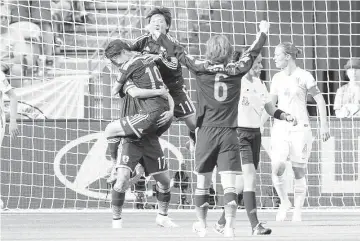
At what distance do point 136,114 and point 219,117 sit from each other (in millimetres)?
1615

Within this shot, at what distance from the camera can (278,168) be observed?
1238cm

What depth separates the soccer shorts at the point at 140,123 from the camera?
35.6ft

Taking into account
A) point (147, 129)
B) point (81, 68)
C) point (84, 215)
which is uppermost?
point (81, 68)

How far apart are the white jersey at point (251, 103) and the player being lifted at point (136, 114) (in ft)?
2.67

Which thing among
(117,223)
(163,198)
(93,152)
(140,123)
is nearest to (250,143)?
(163,198)

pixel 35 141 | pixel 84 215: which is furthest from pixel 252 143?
pixel 35 141

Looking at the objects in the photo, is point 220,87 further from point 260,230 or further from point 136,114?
point 136,114

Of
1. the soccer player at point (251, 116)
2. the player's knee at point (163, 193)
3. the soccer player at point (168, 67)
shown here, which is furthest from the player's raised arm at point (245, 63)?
the player's knee at point (163, 193)

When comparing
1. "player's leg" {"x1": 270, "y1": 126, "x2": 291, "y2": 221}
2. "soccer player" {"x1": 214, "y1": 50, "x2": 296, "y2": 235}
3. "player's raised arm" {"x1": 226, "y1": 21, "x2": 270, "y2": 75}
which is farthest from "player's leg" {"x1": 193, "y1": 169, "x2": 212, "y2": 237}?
"player's leg" {"x1": 270, "y1": 126, "x2": 291, "y2": 221}

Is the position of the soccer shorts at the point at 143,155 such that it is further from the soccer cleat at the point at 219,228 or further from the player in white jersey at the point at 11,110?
the player in white jersey at the point at 11,110

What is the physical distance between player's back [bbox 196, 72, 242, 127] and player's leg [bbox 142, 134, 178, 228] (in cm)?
152

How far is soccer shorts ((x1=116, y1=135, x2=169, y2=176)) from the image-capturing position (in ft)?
35.8

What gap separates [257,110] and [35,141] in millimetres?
4598

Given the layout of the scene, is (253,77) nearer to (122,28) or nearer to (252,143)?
(252,143)
